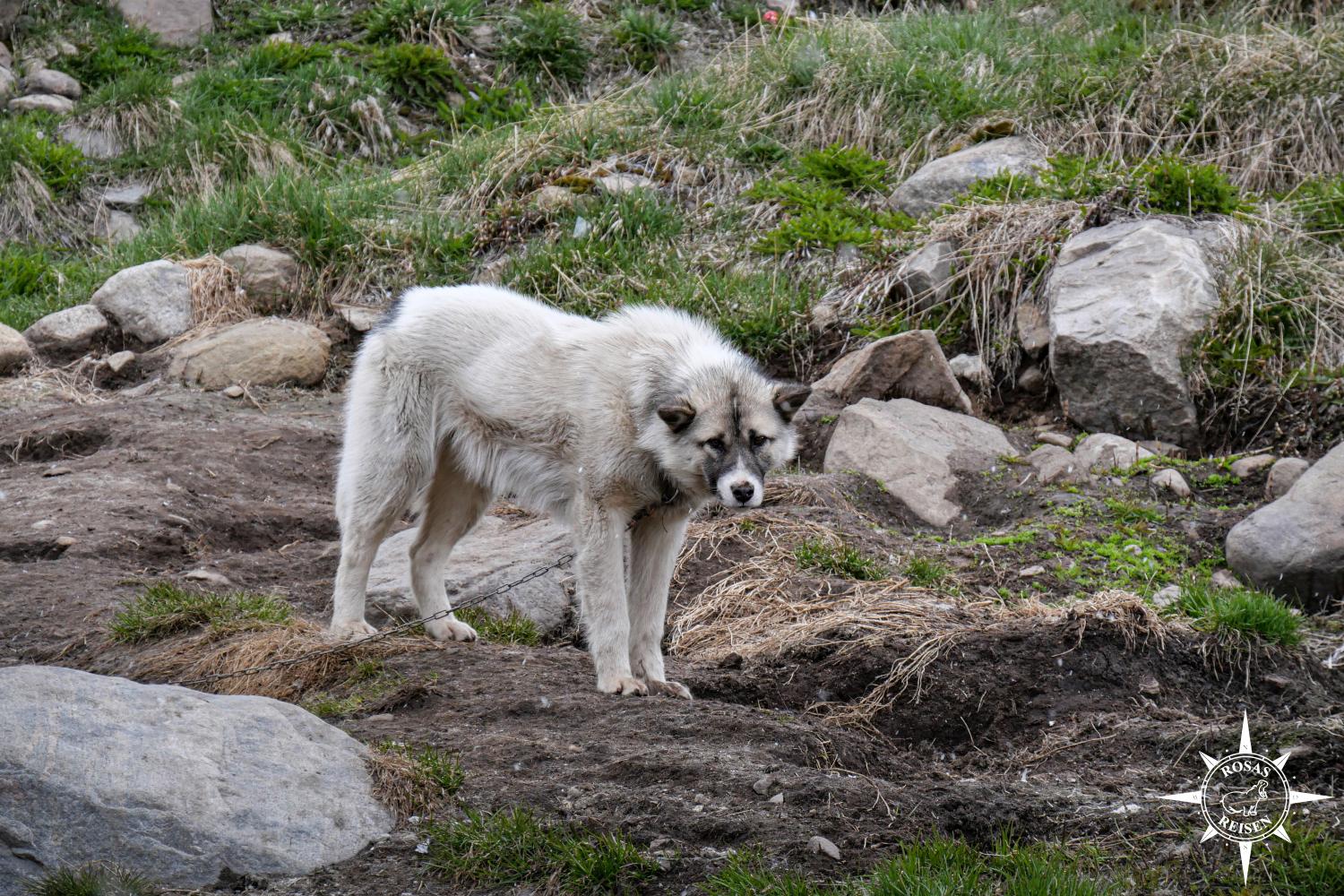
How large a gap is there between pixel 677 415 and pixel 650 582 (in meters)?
0.89

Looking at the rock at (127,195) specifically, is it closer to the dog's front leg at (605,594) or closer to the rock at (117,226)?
the rock at (117,226)

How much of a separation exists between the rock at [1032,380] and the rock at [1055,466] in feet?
3.12

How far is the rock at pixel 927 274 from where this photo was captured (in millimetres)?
9617

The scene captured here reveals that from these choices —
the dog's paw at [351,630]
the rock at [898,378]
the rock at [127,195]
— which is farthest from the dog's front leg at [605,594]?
the rock at [127,195]

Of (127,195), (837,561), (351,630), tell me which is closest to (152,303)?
(127,195)

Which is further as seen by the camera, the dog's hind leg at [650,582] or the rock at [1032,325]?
the rock at [1032,325]

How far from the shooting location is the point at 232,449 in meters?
8.98

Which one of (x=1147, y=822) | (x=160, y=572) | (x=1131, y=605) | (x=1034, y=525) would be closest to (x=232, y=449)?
(x=160, y=572)

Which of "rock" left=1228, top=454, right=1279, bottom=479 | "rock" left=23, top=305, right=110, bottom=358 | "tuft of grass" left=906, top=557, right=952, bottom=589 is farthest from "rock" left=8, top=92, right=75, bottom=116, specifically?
"rock" left=1228, top=454, right=1279, bottom=479

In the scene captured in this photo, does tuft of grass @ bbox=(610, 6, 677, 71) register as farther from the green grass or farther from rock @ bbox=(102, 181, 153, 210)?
the green grass

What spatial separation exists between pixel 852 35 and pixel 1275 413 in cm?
634

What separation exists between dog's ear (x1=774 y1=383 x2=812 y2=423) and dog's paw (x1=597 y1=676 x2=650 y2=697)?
134 cm

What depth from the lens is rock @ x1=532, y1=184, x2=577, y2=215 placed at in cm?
1135

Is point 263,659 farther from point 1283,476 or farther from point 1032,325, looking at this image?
point 1032,325
